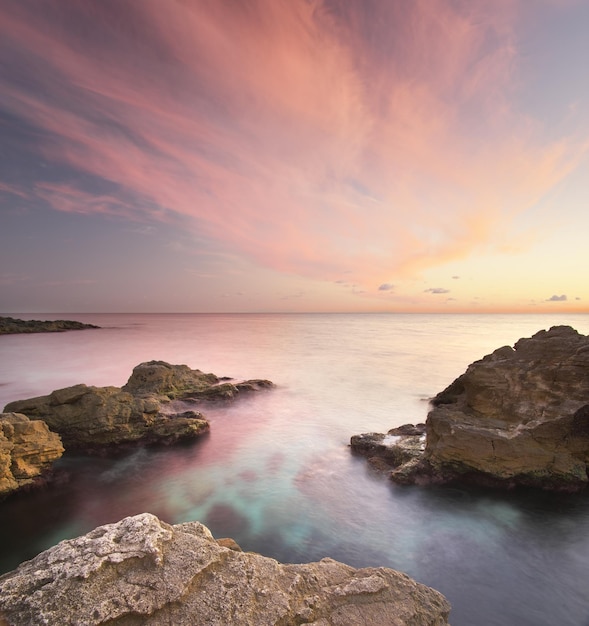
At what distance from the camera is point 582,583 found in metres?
6.79

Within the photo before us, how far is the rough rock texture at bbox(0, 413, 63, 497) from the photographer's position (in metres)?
9.47

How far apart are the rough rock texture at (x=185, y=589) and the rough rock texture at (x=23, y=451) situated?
7318 millimetres

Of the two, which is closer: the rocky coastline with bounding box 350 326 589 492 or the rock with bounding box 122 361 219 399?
the rocky coastline with bounding box 350 326 589 492

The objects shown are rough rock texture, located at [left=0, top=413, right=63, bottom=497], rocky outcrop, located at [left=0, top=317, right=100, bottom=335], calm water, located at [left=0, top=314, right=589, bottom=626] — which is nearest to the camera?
calm water, located at [left=0, top=314, right=589, bottom=626]

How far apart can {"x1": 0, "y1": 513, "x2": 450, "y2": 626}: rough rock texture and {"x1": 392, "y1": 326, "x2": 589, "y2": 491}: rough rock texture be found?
6.86m

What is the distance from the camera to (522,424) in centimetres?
1005

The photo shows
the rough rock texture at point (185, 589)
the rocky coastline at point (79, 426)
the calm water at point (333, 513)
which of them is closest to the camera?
the rough rock texture at point (185, 589)

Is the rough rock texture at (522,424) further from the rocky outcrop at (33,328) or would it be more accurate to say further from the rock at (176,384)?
the rocky outcrop at (33,328)

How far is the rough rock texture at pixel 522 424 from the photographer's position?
9555 millimetres

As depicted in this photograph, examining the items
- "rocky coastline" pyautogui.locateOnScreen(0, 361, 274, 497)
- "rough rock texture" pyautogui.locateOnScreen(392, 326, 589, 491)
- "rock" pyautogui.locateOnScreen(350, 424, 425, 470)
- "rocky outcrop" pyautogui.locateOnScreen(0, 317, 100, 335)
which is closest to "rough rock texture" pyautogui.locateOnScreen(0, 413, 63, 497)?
"rocky coastline" pyautogui.locateOnScreen(0, 361, 274, 497)

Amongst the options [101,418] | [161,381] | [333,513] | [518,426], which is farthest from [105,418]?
[518,426]

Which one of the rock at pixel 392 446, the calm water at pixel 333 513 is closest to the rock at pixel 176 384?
the calm water at pixel 333 513

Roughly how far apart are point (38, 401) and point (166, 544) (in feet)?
38.9

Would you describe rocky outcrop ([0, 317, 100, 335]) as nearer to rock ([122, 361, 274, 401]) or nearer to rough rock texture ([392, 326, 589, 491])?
rock ([122, 361, 274, 401])
